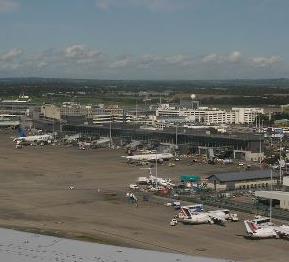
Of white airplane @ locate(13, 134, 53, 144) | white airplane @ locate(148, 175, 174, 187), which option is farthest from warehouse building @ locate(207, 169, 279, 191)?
white airplane @ locate(13, 134, 53, 144)

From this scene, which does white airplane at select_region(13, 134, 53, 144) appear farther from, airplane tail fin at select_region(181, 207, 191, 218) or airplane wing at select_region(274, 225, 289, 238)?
airplane wing at select_region(274, 225, 289, 238)

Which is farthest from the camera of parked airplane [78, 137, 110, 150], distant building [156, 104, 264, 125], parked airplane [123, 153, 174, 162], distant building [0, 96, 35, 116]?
distant building [0, 96, 35, 116]

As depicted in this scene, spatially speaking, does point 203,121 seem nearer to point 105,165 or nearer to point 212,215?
point 105,165

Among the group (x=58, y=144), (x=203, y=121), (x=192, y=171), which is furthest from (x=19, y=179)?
(x=203, y=121)

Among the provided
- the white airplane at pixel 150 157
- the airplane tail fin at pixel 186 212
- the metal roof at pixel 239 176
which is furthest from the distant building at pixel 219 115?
the airplane tail fin at pixel 186 212

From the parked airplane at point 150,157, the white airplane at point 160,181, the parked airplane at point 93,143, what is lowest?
the parked airplane at point 93,143

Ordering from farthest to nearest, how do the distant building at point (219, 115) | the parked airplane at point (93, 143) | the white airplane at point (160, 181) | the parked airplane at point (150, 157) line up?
the distant building at point (219, 115) → the parked airplane at point (93, 143) → the parked airplane at point (150, 157) → the white airplane at point (160, 181)

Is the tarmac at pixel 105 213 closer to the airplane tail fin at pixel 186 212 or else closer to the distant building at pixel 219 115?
the airplane tail fin at pixel 186 212
